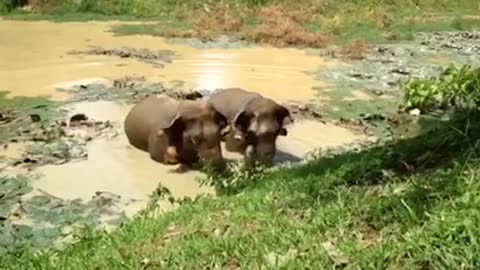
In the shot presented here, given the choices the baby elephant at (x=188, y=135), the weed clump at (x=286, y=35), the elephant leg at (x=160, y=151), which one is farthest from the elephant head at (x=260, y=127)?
the weed clump at (x=286, y=35)

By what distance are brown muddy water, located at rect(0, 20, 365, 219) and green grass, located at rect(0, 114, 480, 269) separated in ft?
6.08

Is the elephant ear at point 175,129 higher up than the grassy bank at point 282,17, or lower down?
higher up

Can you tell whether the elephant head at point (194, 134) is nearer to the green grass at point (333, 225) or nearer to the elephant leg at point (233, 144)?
the elephant leg at point (233, 144)

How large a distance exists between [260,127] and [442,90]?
3508 mm

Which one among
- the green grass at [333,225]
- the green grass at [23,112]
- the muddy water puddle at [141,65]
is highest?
the green grass at [333,225]

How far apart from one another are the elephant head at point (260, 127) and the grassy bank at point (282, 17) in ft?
25.7

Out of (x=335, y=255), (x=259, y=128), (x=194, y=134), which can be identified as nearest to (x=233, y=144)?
(x=259, y=128)

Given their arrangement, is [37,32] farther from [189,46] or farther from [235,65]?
[235,65]

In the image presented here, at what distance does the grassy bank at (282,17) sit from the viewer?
699 inches

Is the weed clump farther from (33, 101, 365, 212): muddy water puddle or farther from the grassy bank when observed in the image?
(33, 101, 365, 212): muddy water puddle

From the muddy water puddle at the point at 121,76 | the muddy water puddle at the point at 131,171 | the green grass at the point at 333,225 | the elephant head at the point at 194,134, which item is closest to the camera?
the green grass at the point at 333,225

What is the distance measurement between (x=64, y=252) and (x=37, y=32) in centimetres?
1276

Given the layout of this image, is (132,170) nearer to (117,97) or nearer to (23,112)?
(23,112)

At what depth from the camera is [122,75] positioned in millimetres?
13578
